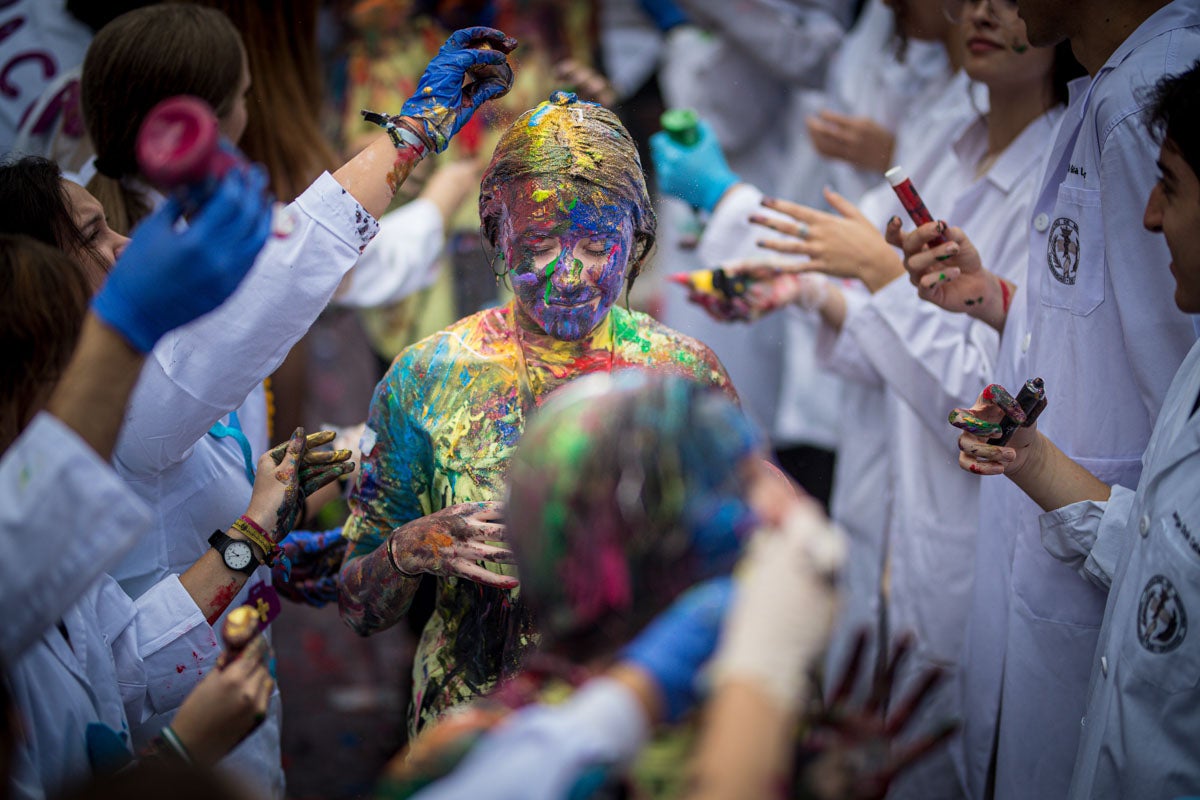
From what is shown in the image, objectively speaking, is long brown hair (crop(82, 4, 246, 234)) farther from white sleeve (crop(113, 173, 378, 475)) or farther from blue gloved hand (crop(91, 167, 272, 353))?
blue gloved hand (crop(91, 167, 272, 353))

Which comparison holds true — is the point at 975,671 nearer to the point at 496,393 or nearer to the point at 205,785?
the point at 496,393

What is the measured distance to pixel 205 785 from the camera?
112 cm

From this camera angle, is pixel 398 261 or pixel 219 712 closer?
pixel 219 712

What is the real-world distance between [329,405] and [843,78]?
11.2 feet

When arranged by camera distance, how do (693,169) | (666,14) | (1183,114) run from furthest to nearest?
(666,14), (693,169), (1183,114)

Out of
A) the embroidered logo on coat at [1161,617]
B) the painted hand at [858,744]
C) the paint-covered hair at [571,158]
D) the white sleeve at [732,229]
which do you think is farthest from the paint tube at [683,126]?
the painted hand at [858,744]

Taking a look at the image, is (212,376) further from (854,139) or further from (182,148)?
(854,139)

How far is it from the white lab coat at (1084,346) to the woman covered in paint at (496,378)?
2.58 feet

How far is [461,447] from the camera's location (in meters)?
2.06

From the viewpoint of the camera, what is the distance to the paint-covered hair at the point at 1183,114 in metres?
1.83

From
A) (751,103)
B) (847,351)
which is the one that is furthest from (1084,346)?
(751,103)

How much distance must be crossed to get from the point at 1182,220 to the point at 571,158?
→ 3.65 feet

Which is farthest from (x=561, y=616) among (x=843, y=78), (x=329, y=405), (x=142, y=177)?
(x=329, y=405)

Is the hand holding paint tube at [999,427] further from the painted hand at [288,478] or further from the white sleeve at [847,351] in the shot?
the painted hand at [288,478]
